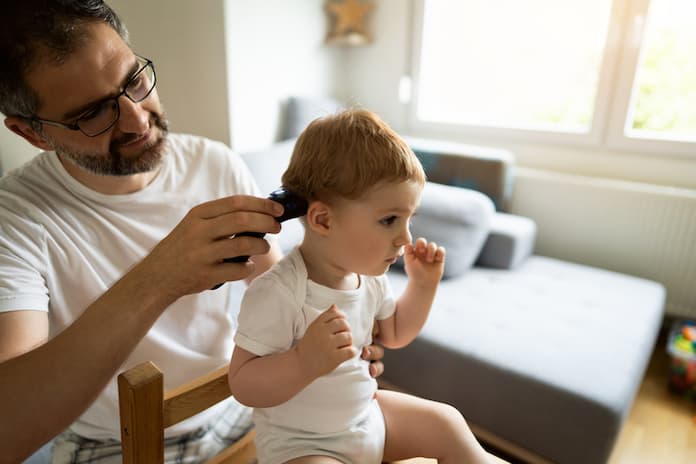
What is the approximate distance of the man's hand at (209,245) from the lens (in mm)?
671

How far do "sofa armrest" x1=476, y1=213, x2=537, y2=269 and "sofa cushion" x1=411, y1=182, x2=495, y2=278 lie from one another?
0.11m

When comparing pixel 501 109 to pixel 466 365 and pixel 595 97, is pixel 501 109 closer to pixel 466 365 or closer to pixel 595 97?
pixel 595 97

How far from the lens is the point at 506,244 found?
2172 millimetres

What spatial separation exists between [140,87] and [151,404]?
2.02 ft

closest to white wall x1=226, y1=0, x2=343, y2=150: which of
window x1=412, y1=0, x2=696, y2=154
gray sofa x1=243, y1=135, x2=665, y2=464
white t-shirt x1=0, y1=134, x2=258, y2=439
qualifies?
gray sofa x1=243, y1=135, x2=665, y2=464

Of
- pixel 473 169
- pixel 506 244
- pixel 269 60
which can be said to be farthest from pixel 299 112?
pixel 506 244

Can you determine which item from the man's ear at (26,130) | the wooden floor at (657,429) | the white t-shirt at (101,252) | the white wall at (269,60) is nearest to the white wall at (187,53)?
the white wall at (269,60)

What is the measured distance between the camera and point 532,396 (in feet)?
4.78

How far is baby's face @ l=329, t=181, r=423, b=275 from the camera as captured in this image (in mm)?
754

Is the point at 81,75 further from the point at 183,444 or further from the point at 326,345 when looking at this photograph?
the point at 183,444

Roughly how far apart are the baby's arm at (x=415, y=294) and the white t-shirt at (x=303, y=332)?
79 millimetres

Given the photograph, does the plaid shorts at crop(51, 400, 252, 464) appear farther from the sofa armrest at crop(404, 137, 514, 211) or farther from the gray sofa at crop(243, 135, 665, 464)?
the sofa armrest at crop(404, 137, 514, 211)

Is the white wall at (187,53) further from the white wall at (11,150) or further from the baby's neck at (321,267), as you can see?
the baby's neck at (321,267)

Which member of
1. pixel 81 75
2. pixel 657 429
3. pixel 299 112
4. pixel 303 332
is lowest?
pixel 657 429
